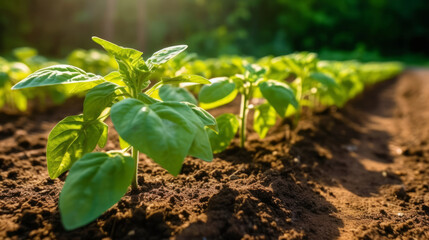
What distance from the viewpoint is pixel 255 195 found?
66.6 inches

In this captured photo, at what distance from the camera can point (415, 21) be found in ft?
137

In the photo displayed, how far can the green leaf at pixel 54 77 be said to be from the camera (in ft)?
4.17

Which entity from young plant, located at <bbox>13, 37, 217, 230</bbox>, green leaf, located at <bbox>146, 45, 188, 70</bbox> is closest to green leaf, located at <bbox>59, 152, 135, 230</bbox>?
young plant, located at <bbox>13, 37, 217, 230</bbox>

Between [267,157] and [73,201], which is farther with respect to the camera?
[267,157]

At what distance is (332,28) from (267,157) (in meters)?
35.8

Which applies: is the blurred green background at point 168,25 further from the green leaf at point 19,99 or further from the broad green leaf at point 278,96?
the broad green leaf at point 278,96

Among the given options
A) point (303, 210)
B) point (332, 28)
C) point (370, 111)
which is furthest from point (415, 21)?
point (303, 210)

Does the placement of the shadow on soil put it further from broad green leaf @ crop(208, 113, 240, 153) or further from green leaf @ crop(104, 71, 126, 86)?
green leaf @ crop(104, 71, 126, 86)

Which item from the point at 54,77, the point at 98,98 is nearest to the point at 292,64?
the point at 98,98

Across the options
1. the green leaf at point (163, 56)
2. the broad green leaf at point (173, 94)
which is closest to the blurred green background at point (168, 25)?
the broad green leaf at point (173, 94)

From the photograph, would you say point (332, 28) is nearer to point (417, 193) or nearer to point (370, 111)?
point (370, 111)

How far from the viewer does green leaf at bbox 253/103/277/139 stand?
244 centimetres

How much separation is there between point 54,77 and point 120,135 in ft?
1.49

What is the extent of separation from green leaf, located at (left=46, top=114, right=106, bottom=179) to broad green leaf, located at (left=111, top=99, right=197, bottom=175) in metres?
0.40
